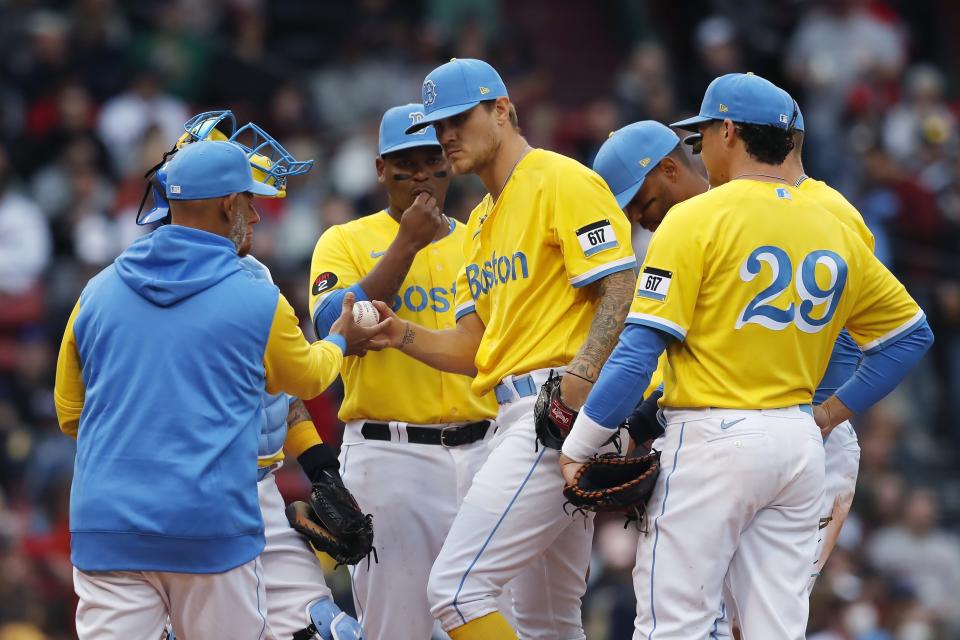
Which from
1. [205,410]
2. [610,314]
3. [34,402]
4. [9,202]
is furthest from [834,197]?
[9,202]

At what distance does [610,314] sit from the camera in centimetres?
564

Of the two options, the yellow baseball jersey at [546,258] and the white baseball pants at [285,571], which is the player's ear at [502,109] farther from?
the white baseball pants at [285,571]

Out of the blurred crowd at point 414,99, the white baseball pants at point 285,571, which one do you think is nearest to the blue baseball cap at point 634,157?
the white baseball pants at point 285,571

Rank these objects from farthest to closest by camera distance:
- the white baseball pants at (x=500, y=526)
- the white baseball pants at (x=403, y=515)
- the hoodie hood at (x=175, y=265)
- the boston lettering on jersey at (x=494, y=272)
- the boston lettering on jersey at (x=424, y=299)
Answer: the boston lettering on jersey at (x=424, y=299) → the white baseball pants at (x=403, y=515) → the boston lettering on jersey at (x=494, y=272) → the white baseball pants at (x=500, y=526) → the hoodie hood at (x=175, y=265)

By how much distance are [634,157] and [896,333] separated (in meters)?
1.26

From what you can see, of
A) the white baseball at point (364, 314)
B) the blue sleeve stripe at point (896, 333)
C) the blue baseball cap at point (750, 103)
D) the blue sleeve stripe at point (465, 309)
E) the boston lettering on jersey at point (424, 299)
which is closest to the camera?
the blue baseball cap at point (750, 103)

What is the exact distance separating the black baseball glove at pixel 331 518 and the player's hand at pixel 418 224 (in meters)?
0.94

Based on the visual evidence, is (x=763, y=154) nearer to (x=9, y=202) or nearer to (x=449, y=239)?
(x=449, y=239)

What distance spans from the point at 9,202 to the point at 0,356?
1.45 m

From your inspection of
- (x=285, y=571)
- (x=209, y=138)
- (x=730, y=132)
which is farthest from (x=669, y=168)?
(x=285, y=571)

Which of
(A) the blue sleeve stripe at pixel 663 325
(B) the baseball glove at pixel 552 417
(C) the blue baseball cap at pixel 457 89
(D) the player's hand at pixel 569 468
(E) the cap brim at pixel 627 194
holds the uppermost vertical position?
(C) the blue baseball cap at pixel 457 89

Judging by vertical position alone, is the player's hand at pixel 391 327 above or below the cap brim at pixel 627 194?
below

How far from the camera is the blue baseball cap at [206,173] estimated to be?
5340mm

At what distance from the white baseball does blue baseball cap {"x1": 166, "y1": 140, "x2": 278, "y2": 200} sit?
0.83 m
